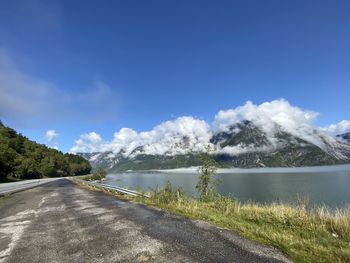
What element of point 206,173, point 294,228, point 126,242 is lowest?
point 294,228

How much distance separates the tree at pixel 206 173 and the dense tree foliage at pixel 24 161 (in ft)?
215

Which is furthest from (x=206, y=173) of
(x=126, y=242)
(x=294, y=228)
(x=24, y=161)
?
(x=24, y=161)

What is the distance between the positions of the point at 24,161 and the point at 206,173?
280 ft

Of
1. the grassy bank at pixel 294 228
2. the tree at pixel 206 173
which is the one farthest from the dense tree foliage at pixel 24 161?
the grassy bank at pixel 294 228

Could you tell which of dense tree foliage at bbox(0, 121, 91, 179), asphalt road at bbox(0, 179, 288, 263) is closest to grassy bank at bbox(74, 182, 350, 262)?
asphalt road at bbox(0, 179, 288, 263)

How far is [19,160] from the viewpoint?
94.0 meters

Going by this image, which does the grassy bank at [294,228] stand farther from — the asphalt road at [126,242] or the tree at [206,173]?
the tree at [206,173]

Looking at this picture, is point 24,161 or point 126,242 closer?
point 126,242

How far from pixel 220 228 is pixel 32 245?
5.50 meters

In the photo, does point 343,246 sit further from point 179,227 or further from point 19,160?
point 19,160

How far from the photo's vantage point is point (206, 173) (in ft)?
88.1

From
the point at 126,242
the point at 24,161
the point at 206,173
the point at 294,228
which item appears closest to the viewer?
the point at 126,242

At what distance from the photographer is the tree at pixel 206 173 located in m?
25.6

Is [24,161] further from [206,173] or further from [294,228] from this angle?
[294,228]
